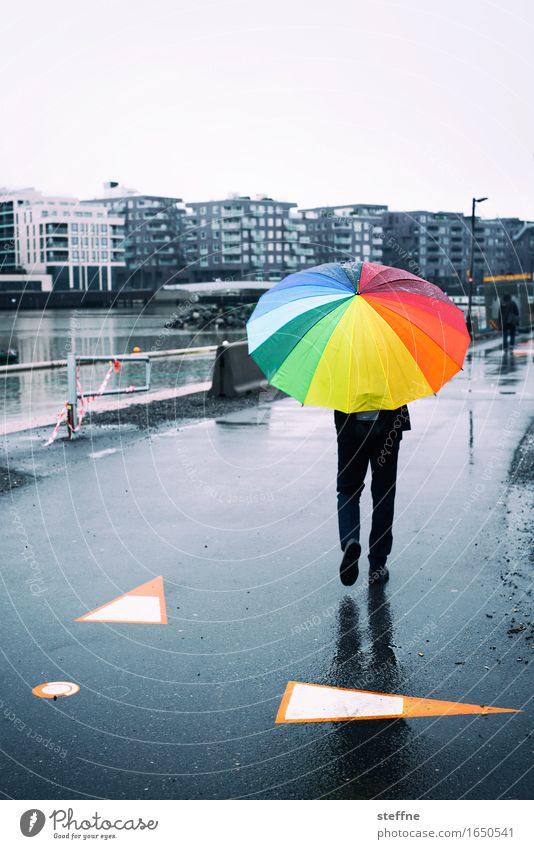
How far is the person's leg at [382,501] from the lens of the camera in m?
6.64

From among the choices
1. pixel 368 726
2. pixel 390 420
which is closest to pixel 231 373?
pixel 390 420

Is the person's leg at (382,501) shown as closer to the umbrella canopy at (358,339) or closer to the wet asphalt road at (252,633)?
the wet asphalt road at (252,633)

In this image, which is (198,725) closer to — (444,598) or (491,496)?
(444,598)

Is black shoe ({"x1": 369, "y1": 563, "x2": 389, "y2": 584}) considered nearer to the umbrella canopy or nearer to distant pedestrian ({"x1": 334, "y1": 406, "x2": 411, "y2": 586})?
distant pedestrian ({"x1": 334, "y1": 406, "x2": 411, "y2": 586})

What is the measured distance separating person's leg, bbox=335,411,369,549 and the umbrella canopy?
1.71ft

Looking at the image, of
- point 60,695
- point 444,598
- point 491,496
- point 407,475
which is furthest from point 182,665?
point 407,475

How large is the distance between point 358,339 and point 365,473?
47.0 inches

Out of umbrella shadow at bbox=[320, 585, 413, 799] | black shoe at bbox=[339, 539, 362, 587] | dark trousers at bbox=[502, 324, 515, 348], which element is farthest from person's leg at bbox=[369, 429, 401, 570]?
dark trousers at bbox=[502, 324, 515, 348]

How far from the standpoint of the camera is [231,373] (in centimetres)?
1895

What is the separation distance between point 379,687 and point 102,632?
178 centimetres

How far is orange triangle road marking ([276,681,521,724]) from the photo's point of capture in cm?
463

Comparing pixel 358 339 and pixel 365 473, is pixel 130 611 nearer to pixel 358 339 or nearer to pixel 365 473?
pixel 365 473

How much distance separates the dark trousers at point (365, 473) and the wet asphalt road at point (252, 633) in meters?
0.36

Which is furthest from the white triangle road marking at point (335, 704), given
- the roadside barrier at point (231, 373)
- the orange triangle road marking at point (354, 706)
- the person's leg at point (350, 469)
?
the roadside barrier at point (231, 373)
